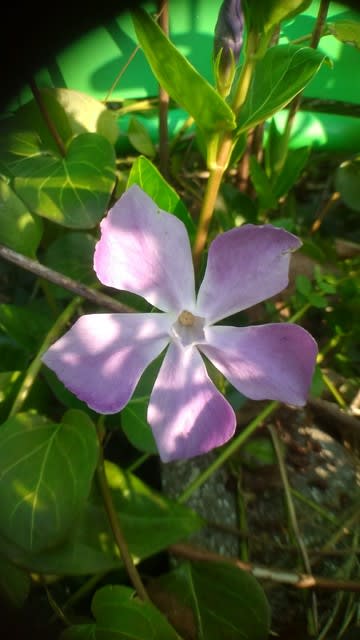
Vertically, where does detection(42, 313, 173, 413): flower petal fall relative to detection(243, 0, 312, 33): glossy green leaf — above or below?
below

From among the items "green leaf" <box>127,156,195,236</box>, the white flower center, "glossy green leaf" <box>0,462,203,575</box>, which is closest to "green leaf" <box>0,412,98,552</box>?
"glossy green leaf" <box>0,462,203,575</box>

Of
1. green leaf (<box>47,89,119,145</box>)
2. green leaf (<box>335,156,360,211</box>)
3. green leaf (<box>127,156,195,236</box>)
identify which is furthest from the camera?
green leaf (<box>335,156,360,211</box>)

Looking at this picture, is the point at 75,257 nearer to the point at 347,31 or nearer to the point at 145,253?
the point at 145,253

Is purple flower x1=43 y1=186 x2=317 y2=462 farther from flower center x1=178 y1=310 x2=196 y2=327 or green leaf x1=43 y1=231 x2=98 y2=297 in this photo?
green leaf x1=43 y1=231 x2=98 y2=297

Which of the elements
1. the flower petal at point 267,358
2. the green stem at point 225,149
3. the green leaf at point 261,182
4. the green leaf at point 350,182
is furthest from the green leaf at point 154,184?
the green leaf at point 350,182

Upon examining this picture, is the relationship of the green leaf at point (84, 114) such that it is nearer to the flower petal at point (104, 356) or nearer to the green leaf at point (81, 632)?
the flower petal at point (104, 356)

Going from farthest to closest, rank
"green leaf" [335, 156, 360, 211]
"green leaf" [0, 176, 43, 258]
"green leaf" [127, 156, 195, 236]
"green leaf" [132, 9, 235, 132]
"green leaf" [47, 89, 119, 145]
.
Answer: "green leaf" [335, 156, 360, 211], "green leaf" [47, 89, 119, 145], "green leaf" [0, 176, 43, 258], "green leaf" [127, 156, 195, 236], "green leaf" [132, 9, 235, 132]
